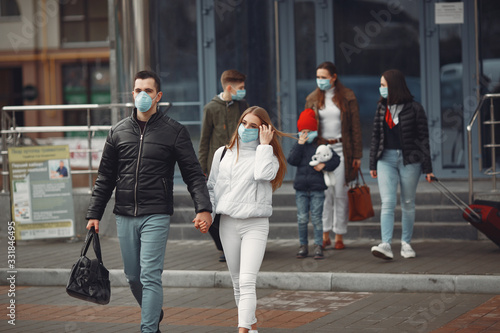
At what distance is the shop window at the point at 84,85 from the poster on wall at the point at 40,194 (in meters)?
17.7

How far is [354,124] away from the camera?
32.0 feet

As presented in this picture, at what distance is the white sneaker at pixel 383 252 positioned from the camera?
8984 mm

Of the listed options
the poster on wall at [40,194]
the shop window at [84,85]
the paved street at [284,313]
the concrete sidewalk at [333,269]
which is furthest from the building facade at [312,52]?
the shop window at [84,85]

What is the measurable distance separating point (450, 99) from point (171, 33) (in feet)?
13.9

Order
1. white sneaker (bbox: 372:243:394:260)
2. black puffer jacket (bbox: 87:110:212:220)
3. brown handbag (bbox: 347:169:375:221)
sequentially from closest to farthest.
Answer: black puffer jacket (bbox: 87:110:212:220)
white sneaker (bbox: 372:243:394:260)
brown handbag (bbox: 347:169:375:221)

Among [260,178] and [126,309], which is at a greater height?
[260,178]

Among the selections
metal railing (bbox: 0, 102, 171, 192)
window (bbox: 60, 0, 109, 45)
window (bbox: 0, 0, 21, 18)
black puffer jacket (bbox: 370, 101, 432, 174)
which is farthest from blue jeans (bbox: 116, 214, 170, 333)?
window (bbox: 0, 0, 21, 18)

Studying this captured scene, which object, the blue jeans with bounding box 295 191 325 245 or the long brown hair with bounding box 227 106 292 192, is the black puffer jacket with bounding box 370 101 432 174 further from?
the long brown hair with bounding box 227 106 292 192

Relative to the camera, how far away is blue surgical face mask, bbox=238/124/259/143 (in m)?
6.35

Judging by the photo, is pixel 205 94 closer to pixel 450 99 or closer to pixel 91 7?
pixel 450 99

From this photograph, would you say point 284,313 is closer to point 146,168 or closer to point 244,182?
point 244,182

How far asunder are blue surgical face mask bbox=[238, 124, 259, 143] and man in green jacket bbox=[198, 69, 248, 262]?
312cm

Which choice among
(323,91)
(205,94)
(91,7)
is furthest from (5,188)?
(91,7)

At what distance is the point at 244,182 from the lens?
6238mm
